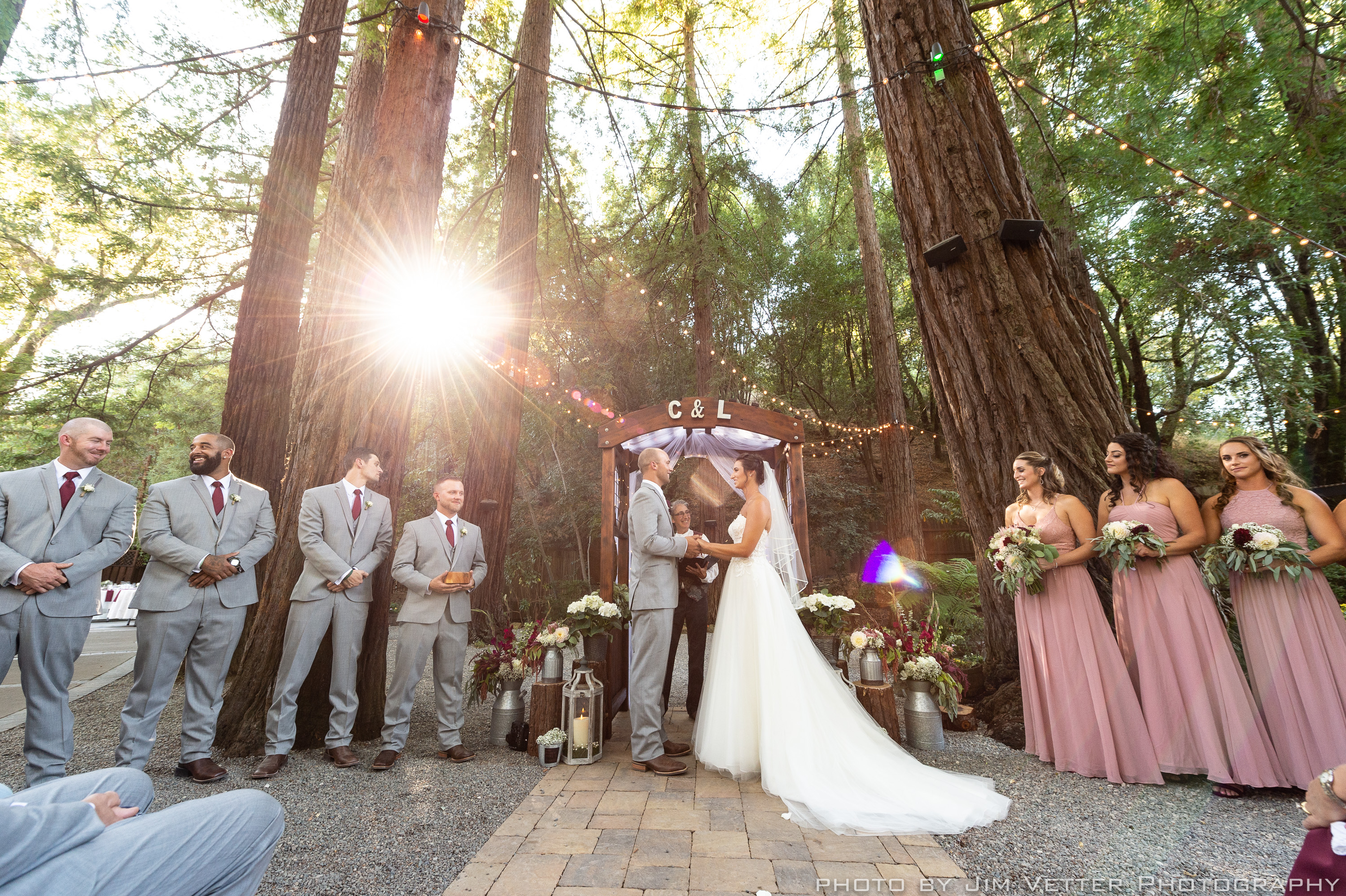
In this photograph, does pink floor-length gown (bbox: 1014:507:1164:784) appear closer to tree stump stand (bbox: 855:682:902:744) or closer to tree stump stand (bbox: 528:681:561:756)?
tree stump stand (bbox: 855:682:902:744)

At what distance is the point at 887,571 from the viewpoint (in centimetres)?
920

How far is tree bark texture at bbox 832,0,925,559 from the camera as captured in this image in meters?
9.28

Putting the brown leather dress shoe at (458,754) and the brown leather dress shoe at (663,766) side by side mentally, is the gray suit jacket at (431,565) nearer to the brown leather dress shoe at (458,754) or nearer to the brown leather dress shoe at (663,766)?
the brown leather dress shoe at (458,754)

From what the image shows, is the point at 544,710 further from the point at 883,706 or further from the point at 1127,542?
the point at 1127,542

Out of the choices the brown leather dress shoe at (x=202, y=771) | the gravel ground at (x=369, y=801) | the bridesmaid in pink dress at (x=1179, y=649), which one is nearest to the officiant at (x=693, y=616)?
the gravel ground at (x=369, y=801)

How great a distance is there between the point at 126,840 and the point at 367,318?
13.4 feet

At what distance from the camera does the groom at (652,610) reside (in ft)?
11.8

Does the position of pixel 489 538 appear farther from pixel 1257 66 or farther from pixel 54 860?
pixel 1257 66

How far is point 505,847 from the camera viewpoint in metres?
2.52

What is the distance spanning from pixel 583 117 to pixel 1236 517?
9.92 metres

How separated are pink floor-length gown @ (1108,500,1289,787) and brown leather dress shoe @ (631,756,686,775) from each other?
269cm


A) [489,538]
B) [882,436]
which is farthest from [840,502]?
[489,538]

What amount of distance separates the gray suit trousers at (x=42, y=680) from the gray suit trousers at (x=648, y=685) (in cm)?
301

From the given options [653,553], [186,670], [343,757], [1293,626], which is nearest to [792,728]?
[653,553]
